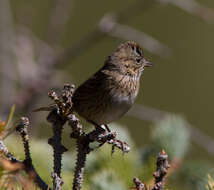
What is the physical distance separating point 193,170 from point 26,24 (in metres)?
2.26

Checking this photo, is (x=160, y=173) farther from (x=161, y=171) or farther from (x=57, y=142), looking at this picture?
(x=57, y=142)

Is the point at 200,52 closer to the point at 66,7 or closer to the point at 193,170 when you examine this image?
the point at 66,7

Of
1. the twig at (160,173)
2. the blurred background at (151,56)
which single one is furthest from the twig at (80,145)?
the blurred background at (151,56)

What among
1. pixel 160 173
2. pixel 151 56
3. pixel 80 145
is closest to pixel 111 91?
pixel 80 145

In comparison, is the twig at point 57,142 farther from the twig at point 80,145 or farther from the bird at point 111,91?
the bird at point 111,91

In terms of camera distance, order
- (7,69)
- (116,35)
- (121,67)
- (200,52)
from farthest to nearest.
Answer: (200,52) < (7,69) < (116,35) < (121,67)

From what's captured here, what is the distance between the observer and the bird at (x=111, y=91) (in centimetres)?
243

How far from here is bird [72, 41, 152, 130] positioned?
95.8 inches

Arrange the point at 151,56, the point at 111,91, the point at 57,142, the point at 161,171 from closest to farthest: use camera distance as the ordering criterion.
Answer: the point at 161,171, the point at 57,142, the point at 111,91, the point at 151,56

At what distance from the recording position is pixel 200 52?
23.6 feet

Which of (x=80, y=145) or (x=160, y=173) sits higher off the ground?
(x=80, y=145)

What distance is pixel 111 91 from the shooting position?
97.9 inches

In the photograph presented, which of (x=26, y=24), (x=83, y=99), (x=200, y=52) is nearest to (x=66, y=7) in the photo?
(x=26, y=24)

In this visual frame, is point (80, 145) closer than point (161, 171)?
No
